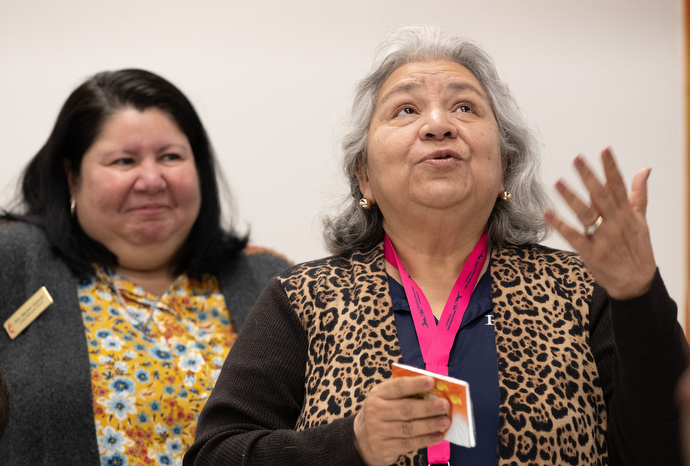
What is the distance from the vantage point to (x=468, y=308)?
1547mm

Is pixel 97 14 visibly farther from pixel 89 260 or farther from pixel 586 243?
pixel 586 243

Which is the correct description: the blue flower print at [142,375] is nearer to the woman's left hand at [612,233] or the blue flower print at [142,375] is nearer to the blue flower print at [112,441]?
the blue flower print at [112,441]

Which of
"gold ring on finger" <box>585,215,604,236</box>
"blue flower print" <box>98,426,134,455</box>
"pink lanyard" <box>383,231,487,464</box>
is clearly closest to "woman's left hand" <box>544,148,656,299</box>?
"gold ring on finger" <box>585,215,604,236</box>

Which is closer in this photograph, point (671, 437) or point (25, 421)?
point (671, 437)

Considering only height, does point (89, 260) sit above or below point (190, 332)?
above

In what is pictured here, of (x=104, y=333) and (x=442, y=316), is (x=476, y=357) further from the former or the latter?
(x=104, y=333)

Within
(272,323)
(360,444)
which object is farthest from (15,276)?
(360,444)

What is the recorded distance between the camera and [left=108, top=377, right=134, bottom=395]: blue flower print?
7.12 feet

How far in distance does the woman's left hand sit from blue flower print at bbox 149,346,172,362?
1.49 m

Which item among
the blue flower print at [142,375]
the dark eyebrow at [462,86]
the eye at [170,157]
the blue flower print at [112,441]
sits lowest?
the blue flower print at [112,441]

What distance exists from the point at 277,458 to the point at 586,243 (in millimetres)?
748

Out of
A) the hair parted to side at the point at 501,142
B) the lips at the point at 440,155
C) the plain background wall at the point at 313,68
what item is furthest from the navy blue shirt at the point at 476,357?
Answer: the plain background wall at the point at 313,68

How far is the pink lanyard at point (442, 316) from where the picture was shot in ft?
4.70

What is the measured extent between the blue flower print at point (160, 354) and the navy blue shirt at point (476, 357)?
102 centimetres
